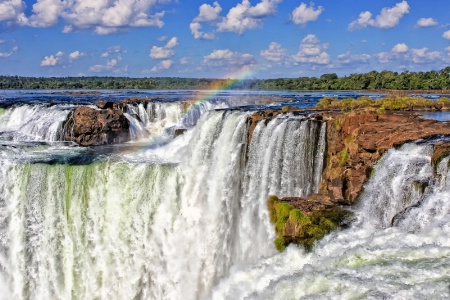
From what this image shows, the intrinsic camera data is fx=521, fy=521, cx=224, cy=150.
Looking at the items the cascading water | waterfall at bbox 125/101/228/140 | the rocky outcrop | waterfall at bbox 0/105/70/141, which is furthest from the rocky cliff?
waterfall at bbox 0/105/70/141

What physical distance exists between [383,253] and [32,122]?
80.0 ft

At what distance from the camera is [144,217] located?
18156mm

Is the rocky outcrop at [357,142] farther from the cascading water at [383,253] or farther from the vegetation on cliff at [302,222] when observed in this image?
the vegetation on cliff at [302,222]

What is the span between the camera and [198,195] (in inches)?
715

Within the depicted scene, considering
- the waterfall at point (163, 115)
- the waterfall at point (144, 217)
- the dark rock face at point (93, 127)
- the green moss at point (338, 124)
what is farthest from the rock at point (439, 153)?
the waterfall at point (163, 115)

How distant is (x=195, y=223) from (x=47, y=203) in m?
5.49

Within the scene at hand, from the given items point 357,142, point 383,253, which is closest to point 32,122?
point 357,142

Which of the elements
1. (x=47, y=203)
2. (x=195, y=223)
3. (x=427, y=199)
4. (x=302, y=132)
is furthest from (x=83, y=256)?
(x=427, y=199)

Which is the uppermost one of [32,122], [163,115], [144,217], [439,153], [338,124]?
[338,124]

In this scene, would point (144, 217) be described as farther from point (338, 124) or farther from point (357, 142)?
point (357, 142)

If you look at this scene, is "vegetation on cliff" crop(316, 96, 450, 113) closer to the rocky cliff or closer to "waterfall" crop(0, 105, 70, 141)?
the rocky cliff

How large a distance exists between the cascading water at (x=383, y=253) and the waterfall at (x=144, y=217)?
14.1 feet

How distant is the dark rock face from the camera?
2742 centimetres

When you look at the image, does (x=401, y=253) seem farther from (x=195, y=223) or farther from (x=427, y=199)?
(x=195, y=223)
